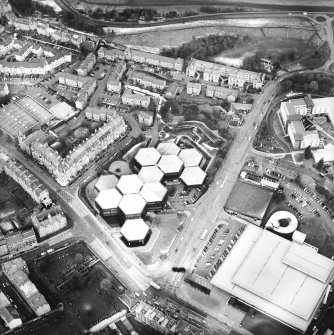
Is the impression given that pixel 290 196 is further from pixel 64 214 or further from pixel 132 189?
pixel 64 214

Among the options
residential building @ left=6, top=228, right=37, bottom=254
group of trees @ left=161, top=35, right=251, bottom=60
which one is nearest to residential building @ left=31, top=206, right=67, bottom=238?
residential building @ left=6, top=228, right=37, bottom=254

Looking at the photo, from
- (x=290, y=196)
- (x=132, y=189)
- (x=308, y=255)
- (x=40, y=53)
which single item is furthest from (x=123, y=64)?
(x=308, y=255)

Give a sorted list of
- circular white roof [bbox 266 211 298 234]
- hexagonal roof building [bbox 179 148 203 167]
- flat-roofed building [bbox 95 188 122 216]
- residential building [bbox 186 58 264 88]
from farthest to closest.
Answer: residential building [bbox 186 58 264 88] → hexagonal roof building [bbox 179 148 203 167] → flat-roofed building [bbox 95 188 122 216] → circular white roof [bbox 266 211 298 234]

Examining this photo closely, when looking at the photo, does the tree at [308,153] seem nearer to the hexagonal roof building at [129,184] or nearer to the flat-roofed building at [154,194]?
the flat-roofed building at [154,194]

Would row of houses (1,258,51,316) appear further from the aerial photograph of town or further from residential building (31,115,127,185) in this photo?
residential building (31,115,127,185)

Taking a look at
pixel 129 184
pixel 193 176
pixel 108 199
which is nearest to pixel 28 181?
pixel 108 199

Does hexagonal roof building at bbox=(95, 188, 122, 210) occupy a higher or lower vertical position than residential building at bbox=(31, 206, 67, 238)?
higher

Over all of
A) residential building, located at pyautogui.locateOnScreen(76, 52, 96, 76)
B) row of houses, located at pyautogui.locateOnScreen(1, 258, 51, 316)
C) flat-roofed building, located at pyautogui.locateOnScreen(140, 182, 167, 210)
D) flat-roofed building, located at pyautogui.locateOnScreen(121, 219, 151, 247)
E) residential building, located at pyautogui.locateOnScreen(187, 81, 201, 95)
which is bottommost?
row of houses, located at pyautogui.locateOnScreen(1, 258, 51, 316)

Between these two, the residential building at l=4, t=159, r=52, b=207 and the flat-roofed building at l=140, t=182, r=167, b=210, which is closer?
the residential building at l=4, t=159, r=52, b=207
